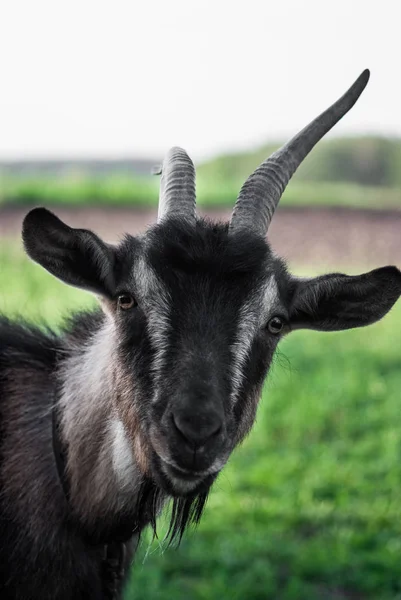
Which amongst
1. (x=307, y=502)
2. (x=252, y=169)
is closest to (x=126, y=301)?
(x=307, y=502)

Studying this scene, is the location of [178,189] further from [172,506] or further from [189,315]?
[172,506]

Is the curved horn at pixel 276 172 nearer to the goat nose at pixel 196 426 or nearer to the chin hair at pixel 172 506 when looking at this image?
the goat nose at pixel 196 426

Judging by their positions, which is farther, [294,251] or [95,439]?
[294,251]

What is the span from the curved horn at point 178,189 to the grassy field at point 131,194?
1195 cm

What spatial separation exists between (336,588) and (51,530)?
7.31ft

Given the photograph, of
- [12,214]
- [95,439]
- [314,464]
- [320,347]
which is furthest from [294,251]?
[95,439]

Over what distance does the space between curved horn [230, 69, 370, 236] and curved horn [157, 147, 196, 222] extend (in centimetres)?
20

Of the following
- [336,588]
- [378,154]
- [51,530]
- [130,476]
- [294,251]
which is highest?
[378,154]

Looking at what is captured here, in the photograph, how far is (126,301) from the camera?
3297 millimetres

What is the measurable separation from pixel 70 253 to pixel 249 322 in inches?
29.6

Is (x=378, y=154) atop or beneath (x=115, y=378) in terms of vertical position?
atop

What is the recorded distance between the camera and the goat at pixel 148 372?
300 cm

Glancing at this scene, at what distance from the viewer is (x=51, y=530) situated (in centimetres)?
352

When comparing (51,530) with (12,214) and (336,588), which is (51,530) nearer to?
(336,588)
